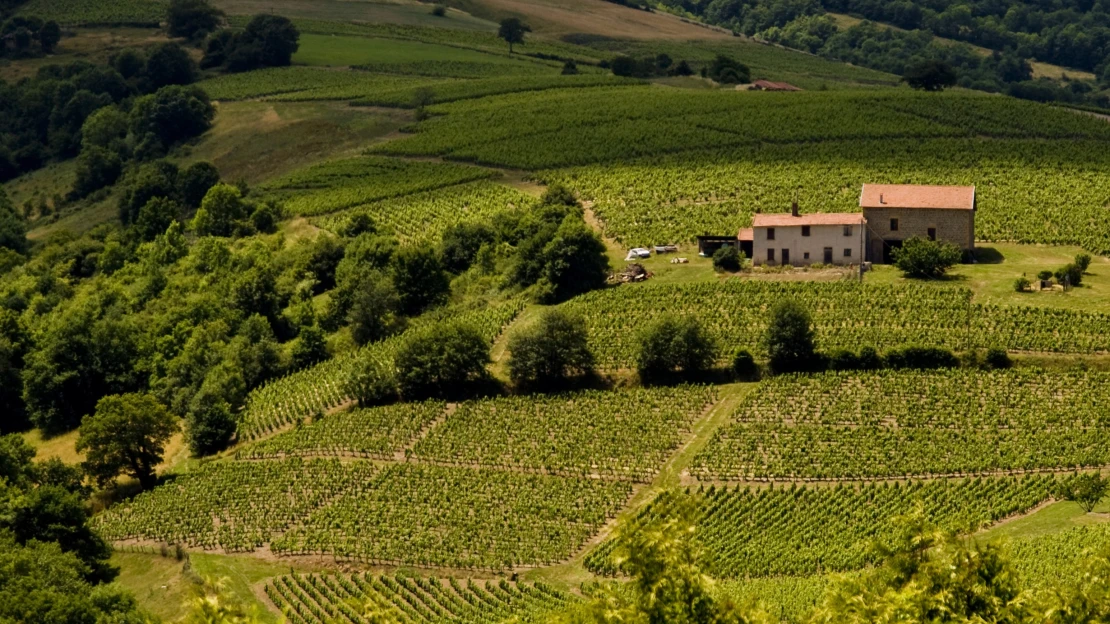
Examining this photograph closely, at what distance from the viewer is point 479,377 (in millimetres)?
94250

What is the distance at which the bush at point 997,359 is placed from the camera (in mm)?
85250

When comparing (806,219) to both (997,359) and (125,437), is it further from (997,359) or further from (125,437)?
(125,437)

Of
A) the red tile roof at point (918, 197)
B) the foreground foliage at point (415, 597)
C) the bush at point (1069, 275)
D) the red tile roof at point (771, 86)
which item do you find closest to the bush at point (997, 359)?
the bush at point (1069, 275)

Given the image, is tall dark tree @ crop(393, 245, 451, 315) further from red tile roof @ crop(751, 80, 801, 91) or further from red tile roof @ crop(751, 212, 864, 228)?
red tile roof @ crop(751, 80, 801, 91)

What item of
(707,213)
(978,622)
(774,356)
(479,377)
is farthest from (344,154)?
(978,622)

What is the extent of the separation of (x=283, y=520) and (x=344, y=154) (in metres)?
74.5

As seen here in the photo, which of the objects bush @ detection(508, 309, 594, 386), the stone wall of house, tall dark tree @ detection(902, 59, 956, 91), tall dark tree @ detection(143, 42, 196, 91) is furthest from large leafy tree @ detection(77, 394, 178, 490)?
tall dark tree @ detection(902, 59, 956, 91)

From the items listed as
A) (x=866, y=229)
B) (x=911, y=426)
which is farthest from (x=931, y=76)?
(x=911, y=426)

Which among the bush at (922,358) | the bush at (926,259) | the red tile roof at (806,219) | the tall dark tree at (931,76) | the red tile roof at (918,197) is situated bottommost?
the bush at (922,358)

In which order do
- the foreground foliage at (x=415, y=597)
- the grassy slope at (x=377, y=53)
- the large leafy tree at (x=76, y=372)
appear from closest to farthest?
the foreground foliage at (x=415, y=597) → the large leafy tree at (x=76, y=372) → the grassy slope at (x=377, y=53)

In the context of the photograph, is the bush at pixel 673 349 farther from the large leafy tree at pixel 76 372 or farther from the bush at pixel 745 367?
the large leafy tree at pixel 76 372

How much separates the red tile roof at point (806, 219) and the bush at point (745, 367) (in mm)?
15712

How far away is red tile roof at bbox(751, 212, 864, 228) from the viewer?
101688 millimetres

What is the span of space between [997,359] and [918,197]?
2115cm
